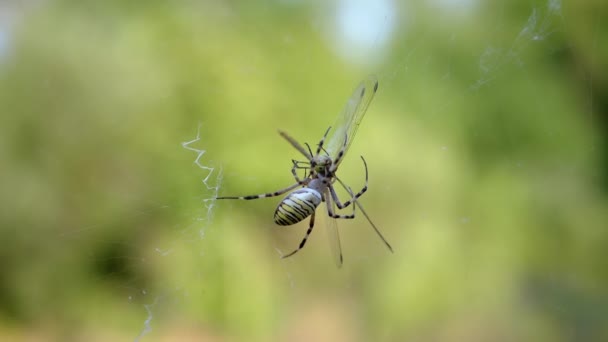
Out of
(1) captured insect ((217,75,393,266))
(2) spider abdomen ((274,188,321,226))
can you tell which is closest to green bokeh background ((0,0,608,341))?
(1) captured insect ((217,75,393,266))

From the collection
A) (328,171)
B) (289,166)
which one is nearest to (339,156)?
(328,171)

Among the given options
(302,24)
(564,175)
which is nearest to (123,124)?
(302,24)

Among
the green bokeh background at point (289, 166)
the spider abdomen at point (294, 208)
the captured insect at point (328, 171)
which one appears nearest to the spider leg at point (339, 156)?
the captured insect at point (328, 171)

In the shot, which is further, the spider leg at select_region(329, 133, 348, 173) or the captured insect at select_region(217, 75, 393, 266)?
the spider leg at select_region(329, 133, 348, 173)

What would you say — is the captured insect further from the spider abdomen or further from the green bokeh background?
the green bokeh background

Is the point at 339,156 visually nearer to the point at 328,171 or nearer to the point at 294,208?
the point at 328,171

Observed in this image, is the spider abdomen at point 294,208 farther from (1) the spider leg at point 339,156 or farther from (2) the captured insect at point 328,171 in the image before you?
(1) the spider leg at point 339,156

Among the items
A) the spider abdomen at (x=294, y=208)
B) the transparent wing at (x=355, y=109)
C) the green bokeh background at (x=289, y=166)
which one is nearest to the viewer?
the transparent wing at (x=355, y=109)

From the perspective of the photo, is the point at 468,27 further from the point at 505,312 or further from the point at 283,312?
the point at 283,312
